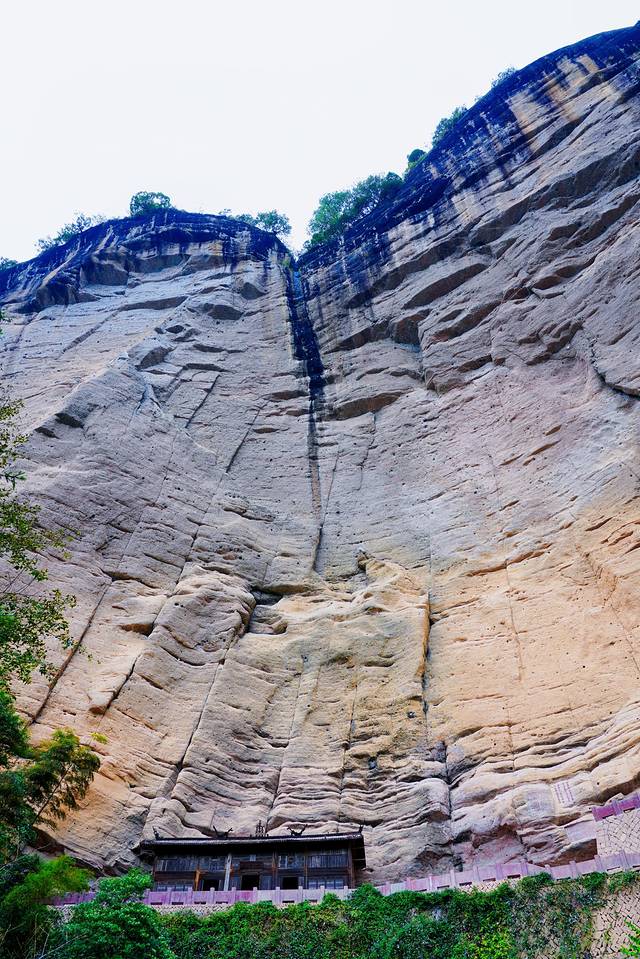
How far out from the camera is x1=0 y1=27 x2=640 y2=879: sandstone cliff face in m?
16.2

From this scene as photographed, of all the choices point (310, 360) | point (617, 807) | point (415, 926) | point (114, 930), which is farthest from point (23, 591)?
point (310, 360)

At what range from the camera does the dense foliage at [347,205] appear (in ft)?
130

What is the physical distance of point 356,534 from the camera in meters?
23.8

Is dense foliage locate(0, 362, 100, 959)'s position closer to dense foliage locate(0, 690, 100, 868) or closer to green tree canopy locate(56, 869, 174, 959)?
dense foliage locate(0, 690, 100, 868)

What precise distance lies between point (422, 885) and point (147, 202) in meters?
40.6

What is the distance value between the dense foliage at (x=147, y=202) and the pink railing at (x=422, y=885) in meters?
38.3

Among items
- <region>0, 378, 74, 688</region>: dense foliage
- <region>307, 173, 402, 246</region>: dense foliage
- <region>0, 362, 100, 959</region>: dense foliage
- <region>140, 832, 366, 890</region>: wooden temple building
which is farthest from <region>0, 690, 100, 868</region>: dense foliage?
<region>307, 173, 402, 246</region>: dense foliage

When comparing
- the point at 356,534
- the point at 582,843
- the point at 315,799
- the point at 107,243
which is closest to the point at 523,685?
the point at 582,843

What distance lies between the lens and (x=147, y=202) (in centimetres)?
4478

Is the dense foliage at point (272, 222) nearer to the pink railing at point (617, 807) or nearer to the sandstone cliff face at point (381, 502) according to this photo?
the sandstone cliff face at point (381, 502)

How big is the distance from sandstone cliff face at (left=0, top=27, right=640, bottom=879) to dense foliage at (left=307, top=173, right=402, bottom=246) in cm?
440

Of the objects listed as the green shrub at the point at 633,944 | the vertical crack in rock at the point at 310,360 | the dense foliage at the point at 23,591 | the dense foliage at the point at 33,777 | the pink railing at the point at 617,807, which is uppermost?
the vertical crack in rock at the point at 310,360

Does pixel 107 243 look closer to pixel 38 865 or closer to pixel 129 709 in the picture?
pixel 129 709

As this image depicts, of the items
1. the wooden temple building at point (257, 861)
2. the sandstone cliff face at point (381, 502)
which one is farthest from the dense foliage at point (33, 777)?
the wooden temple building at point (257, 861)
